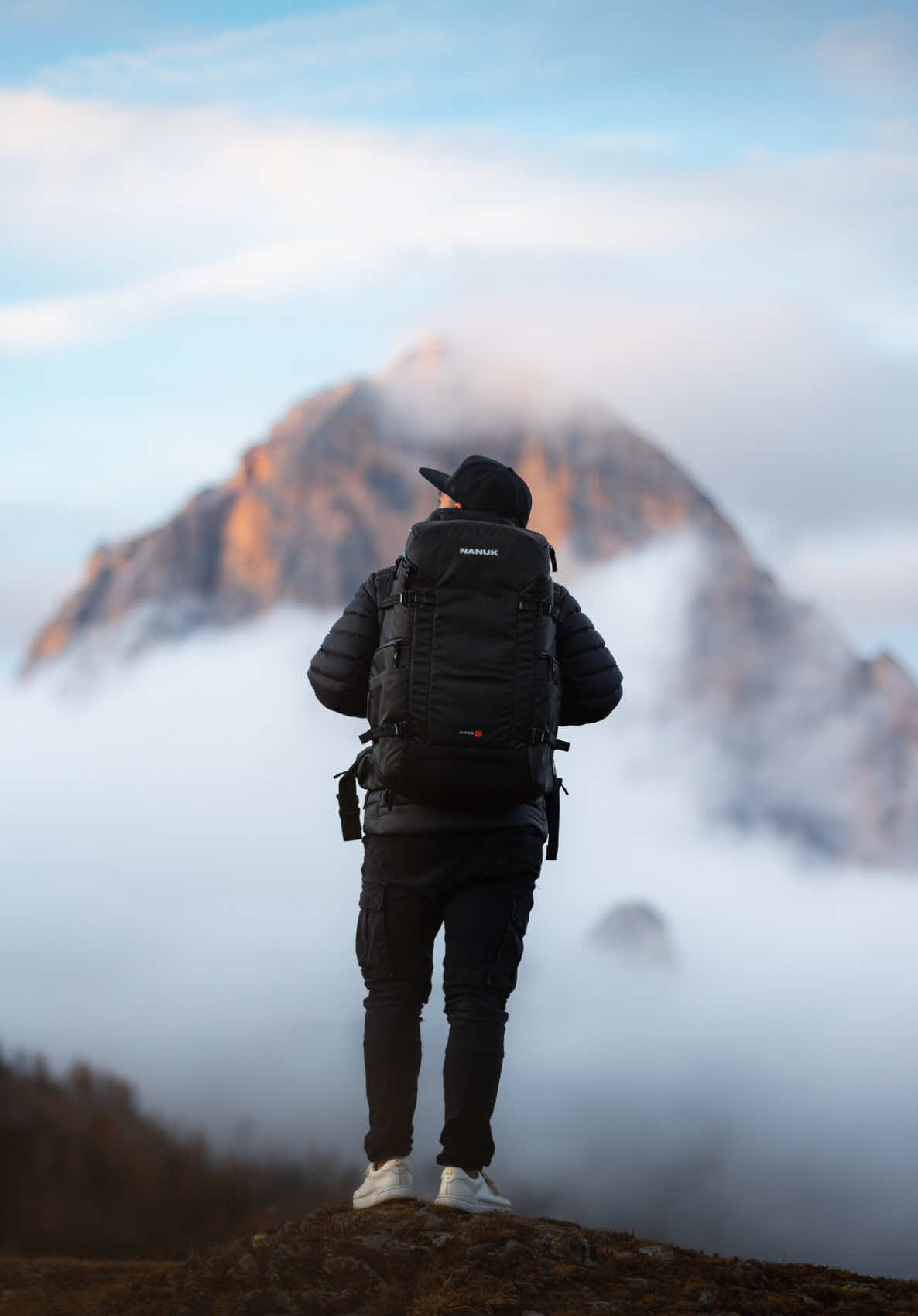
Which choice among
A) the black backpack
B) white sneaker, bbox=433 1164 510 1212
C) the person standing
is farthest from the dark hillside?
the black backpack

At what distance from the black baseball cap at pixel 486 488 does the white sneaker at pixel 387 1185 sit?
113 inches

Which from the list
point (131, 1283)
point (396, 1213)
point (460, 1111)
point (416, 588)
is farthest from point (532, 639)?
point (131, 1283)

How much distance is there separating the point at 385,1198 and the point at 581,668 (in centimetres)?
247

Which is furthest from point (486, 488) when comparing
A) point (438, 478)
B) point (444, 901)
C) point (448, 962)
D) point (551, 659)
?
point (448, 962)

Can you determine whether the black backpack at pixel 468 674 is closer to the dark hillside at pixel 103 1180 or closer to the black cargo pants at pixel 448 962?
the black cargo pants at pixel 448 962

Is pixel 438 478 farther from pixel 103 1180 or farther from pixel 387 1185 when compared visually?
pixel 103 1180

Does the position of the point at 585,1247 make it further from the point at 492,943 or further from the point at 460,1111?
the point at 492,943

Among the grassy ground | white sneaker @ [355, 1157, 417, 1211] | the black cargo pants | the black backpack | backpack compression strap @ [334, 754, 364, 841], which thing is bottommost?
the grassy ground

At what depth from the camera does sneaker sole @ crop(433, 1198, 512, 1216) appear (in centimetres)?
625

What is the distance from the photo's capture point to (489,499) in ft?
21.5

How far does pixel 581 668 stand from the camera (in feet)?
21.6

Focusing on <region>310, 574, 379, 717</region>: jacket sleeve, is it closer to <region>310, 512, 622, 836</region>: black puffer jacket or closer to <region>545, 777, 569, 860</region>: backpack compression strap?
<region>310, 512, 622, 836</region>: black puffer jacket

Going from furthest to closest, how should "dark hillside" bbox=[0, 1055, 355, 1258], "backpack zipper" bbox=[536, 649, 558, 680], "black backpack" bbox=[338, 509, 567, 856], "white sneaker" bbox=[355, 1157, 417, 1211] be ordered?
"dark hillside" bbox=[0, 1055, 355, 1258], "white sneaker" bbox=[355, 1157, 417, 1211], "backpack zipper" bbox=[536, 649, 558, 680], "black backpack" bbox=[338, 509, 567, 856]

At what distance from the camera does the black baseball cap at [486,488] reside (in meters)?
6.54
